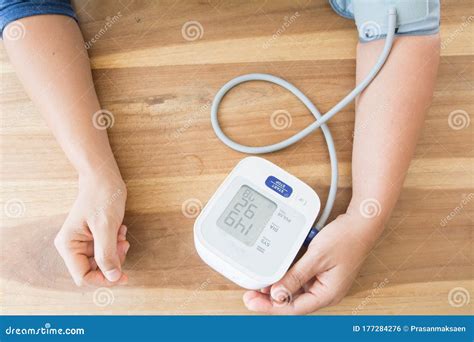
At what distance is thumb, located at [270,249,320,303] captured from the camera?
1.91 ft

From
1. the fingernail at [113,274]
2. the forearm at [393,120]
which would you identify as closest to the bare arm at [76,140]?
the fingernail at [113,274]

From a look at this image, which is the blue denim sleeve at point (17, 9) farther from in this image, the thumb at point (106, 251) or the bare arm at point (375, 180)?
the bare arm at point (375, 180)

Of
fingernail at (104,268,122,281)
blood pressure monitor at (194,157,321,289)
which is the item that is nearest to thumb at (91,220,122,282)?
fingernail at (104,268,122,281)

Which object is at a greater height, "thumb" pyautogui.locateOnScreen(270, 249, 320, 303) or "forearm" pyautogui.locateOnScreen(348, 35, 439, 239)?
"forearm" pyautogui.locateOnScreen(348, 35, 439, 239)

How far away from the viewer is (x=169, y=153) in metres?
0.67

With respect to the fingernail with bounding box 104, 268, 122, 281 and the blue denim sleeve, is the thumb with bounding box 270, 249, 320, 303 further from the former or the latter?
the blue denim sleeve

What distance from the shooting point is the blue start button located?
1.97 ft

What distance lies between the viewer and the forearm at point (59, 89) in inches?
24.5

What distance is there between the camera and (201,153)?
67 cm

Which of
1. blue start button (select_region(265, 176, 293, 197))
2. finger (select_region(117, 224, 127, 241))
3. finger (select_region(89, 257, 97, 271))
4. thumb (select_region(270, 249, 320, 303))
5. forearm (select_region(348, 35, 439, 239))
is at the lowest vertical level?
finger (select_region(89, 257, 97, 271))

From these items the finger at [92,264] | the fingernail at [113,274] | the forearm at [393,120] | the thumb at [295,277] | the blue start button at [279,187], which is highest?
the forearm at [393,120]


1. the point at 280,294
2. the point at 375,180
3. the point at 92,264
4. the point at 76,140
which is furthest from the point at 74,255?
the point at 375,180

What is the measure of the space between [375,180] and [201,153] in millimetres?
241
